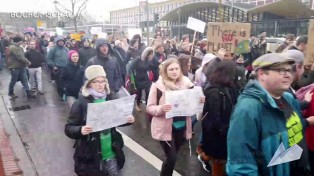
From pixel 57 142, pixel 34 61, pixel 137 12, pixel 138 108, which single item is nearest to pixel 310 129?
pixel 57 142

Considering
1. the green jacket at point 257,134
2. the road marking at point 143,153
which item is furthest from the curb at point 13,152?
the green jacket at point 257,134

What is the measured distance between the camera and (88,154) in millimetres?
2992

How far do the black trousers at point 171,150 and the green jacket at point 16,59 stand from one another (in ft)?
21.9

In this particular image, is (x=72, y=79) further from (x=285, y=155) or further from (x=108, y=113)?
(x=285, y=155)

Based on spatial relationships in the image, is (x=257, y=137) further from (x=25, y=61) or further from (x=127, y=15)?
(x=127, y=15)

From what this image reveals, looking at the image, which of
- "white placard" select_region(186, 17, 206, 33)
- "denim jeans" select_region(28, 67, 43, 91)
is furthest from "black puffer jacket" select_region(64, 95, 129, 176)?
"denim jeans" select_region(28, 67, 43, 91)

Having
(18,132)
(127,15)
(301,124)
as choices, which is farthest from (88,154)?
(127,15)

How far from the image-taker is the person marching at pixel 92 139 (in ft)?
9.84

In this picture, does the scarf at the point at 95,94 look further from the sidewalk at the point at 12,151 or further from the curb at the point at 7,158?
the curb at the point at 7,158

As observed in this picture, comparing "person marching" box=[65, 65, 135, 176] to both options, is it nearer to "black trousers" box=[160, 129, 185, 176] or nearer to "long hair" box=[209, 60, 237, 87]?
"black trousers" box=[160, 129, 185, 176]

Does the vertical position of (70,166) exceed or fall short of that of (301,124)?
it falls short

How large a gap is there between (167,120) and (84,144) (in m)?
1.06

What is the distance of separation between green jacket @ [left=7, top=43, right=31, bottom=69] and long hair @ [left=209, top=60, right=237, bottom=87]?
7092 millimetres

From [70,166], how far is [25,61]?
17.0 feet
